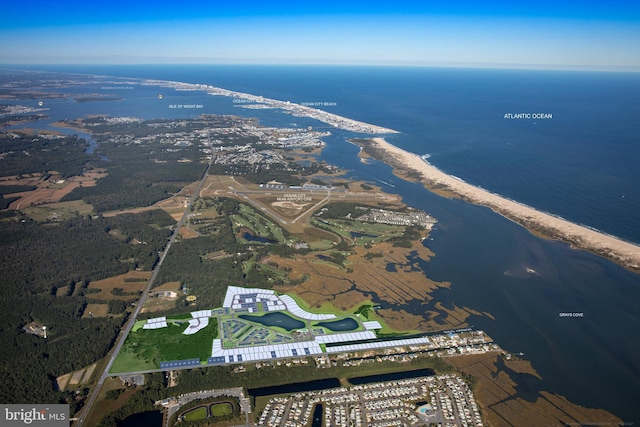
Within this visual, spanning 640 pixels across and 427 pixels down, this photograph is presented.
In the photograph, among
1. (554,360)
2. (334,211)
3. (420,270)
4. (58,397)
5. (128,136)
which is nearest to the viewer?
(58,397)

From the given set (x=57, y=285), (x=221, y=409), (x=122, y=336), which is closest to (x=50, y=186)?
(x=57, y=285)

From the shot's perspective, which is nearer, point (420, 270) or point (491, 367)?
point (491, 367)

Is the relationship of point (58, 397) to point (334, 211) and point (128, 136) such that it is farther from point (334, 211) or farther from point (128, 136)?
point (128, 136)

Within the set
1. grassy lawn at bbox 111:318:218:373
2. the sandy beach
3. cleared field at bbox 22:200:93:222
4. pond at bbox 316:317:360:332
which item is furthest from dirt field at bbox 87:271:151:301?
the sandy beach

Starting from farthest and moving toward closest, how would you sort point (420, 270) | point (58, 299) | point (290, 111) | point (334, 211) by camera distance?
point (290, 111), point (334, 211), point (420, 270), point (58, 299)

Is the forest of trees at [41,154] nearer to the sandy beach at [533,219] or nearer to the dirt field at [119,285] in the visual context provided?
the dirt field at [119,285]

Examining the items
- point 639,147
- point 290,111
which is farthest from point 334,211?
point 290,111

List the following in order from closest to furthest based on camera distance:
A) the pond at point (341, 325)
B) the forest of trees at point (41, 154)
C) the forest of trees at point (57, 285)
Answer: the forest of trees at point (57, 285)
the pond at point (341, 325)
the forest of trees at point (41, 154)

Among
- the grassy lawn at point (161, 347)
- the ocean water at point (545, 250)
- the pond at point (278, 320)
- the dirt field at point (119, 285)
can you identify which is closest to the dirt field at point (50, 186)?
the dirt field at point (119, 285)
